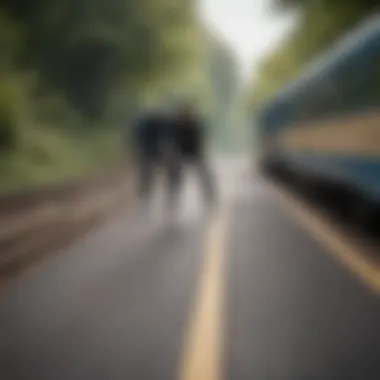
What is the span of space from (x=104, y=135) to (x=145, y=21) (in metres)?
5.44

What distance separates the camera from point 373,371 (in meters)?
6.19

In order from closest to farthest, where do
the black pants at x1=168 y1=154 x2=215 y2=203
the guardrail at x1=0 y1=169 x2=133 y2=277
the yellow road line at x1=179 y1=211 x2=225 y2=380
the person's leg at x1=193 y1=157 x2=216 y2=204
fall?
1. the yellow road line at x1=179 y1=211 x2=225 y2=380
2. the guardrail at x1=0 y1=169 x2=133 y2=277
3. the black pants at x1=168 y1=154 x2=215 y2=203
4. the person's leg at x1=193 y1=157 x2=216 y2=204

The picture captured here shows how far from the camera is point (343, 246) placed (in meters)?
13.5

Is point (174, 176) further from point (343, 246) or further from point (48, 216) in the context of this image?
point (343, 246)

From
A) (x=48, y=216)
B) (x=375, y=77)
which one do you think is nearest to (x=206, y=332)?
(x=375, y=77)

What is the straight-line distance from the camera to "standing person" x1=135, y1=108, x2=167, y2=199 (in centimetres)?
1563

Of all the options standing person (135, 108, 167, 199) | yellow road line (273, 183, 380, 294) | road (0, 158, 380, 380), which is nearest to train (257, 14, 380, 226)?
yellow road line (273, 183, 380, 294)

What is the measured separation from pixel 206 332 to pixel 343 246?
6191mm

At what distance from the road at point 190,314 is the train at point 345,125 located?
1.46 m

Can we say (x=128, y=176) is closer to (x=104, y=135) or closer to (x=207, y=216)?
(x=104, y=135)

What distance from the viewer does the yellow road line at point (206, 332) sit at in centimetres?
630

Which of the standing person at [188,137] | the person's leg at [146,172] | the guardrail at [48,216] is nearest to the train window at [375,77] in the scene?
the standing person at [188,137]

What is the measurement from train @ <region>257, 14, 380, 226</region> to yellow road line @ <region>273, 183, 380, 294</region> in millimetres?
601

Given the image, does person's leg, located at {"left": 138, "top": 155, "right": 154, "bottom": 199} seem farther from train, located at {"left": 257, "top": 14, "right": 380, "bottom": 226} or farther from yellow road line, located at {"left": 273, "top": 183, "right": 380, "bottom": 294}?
train, located at {"left": 257, "top": 14, "right": 380, "bottom": 226}
